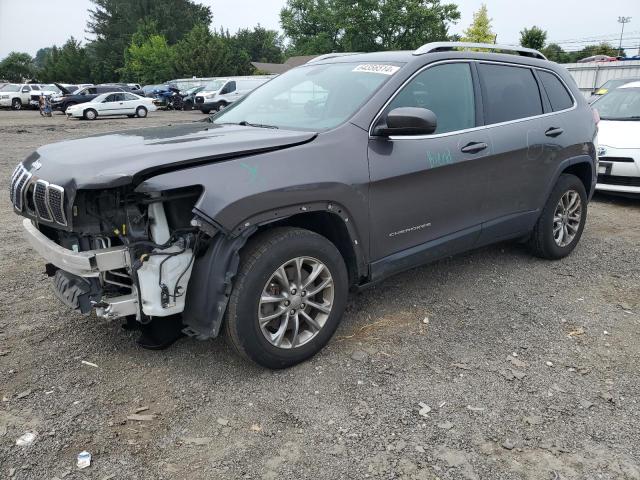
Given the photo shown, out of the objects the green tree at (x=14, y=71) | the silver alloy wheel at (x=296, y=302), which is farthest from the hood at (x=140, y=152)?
the green tree at (x=14, y=71)

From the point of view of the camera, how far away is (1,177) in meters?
9.77

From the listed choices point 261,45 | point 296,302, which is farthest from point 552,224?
point 261,45

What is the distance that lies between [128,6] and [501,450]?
84205mm

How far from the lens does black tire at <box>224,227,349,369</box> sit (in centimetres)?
297

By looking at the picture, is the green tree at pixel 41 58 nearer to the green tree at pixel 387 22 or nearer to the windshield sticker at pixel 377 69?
the green tree at pixel 387 22

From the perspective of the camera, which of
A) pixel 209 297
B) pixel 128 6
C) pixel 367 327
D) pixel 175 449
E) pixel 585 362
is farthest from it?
pixel 128 6

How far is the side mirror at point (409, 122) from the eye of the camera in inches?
131

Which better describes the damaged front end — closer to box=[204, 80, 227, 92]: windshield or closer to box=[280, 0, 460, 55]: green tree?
box=[204, 80, 227, 92]: windshield

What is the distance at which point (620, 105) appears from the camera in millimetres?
8625

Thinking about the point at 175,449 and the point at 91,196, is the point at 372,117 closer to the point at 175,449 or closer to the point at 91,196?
the point at 91,196

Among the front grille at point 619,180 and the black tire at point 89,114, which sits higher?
the black tire at point 89,114

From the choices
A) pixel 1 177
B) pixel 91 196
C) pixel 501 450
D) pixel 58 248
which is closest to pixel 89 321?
pixel 58 248

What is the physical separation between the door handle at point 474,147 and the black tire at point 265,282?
135 centimetres

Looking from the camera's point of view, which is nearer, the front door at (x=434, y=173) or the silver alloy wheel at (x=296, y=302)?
the silver alloy wheel at (x=296, y=302)
